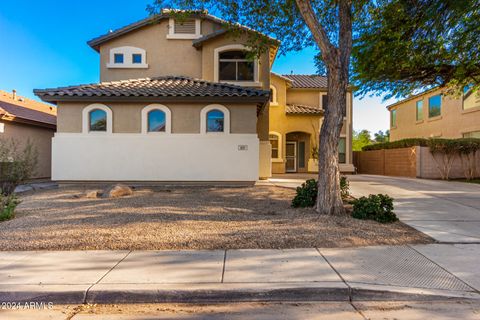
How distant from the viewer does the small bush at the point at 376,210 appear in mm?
6840

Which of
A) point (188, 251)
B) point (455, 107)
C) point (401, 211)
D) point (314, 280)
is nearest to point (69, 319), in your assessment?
point (188, 251)

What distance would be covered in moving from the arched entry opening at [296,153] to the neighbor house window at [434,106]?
1088 centimetres

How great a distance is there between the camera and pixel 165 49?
51.2 feet

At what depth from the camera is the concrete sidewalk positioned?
146 inches

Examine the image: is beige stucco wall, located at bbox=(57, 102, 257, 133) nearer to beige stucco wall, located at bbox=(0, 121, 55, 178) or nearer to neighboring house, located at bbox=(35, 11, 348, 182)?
neighboring house, located at bbox=(35, 11, 348, 182)

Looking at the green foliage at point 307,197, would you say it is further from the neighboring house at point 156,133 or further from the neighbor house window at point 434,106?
the neighbor house window at point 434,106

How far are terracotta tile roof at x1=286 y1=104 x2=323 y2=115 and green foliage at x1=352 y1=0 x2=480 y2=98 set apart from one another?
8.19 meters

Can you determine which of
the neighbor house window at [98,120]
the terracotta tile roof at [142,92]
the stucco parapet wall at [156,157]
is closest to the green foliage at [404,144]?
the terracotta tile roof at [142,92]

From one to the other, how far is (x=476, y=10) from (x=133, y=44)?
14639 millimetres

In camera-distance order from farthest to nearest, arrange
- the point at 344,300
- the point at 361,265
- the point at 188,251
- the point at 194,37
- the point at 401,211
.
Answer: the point at 194,37 < the point at 401,211 < the point at 188,251 < the point at 361,265 < the point at 344,300

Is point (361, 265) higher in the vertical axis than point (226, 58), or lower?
lower

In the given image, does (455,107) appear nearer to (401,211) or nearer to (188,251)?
(401,211)

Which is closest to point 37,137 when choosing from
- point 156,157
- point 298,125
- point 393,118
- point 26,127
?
point 26,127

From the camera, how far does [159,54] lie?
15.6m
